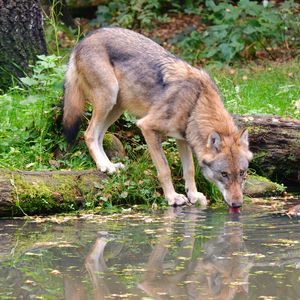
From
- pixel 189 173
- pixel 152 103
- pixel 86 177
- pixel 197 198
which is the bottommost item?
pixel 197 198

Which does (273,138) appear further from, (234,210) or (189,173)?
(234,210)

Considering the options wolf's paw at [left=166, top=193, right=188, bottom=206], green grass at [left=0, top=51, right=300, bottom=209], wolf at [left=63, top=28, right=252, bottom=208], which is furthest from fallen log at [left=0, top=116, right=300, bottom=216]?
wolf's paw at [left=166, top=193, right=188, bottom=206]

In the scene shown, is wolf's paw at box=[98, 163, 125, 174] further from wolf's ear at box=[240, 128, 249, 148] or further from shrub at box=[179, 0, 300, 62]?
shrub at box=[179, 0, 300, 62]

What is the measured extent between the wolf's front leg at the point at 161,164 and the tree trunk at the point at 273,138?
1.13 metres

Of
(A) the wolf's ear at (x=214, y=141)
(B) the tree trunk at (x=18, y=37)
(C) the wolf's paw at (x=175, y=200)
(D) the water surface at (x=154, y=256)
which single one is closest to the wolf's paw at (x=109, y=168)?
(C) the wolf's paw at (x=175, y=200)

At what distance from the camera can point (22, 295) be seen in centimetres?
500

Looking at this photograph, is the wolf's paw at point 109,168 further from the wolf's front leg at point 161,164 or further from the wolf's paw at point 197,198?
the wolf's paw at point 197,198

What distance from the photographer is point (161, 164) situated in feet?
27.4

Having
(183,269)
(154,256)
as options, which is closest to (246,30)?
(154,256)

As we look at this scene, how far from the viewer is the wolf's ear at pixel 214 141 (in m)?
7.88

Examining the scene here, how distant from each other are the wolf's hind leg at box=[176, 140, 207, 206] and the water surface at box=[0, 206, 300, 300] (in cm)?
43

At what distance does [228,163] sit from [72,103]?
1.91 m

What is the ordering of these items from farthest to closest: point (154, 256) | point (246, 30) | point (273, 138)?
point (246, 30), point (273, 138), point (154, 256)

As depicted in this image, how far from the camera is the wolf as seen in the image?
8.16m
